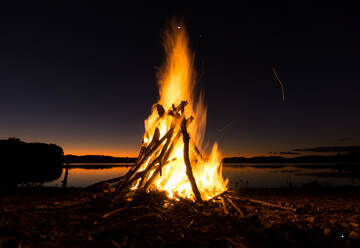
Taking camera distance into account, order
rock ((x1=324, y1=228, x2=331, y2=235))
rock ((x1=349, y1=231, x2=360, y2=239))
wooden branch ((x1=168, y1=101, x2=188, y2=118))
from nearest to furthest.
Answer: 1. rock ((x1=349, y1=231, x2=360, y2=239))
2. rock ((x1=324, y1=228, x2=331, y2=235))
3. wooden branch ((x1=168, y1=101, x2=188, y2=118))

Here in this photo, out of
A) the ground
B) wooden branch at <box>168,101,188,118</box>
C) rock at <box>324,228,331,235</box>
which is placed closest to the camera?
the ground

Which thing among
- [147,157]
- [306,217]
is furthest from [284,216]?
[147,157]

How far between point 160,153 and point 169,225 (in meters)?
2.03

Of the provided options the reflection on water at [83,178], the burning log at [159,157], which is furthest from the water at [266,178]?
the burning log at [159,157]

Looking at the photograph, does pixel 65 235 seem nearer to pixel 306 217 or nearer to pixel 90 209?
pixel 90 209

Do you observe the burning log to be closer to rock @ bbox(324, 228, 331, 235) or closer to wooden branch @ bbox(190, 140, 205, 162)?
wooden branch @ bbox(190, 140, 205, 162)

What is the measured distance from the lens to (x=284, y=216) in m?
4.88

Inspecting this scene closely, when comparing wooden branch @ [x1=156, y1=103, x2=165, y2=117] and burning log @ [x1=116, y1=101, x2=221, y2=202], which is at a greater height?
wooden branch @ [x1=156, y1=103, x2=165, y2=117]

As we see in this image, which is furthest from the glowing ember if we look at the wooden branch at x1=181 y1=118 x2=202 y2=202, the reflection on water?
the reflection on water

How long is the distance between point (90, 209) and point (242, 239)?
3063mm

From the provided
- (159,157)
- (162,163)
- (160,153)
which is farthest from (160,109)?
(162,163)

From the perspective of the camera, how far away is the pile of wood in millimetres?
5707

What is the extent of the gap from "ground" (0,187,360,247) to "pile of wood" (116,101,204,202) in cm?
49

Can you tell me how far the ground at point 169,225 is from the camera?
348 cm
